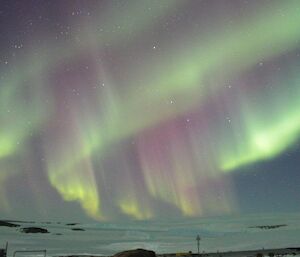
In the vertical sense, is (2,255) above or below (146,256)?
above

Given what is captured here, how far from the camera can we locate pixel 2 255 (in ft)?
364

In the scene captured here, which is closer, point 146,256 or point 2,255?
point 146,256

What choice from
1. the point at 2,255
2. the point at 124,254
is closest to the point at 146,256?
the point at 124,254

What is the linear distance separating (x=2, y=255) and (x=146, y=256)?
5881cm

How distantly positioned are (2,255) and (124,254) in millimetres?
57581

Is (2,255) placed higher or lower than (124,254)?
higher

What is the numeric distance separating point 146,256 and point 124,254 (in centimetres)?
303

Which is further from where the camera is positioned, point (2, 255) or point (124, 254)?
point (2, 255)

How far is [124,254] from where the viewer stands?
64062mm

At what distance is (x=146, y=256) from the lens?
6450cm

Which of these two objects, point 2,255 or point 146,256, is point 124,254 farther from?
point 2,255
